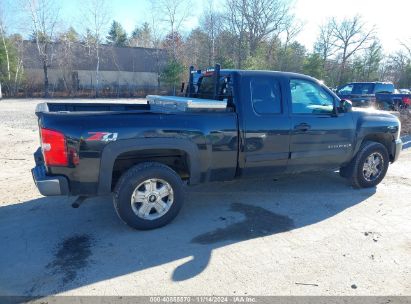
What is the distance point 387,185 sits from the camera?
5777 millimetres

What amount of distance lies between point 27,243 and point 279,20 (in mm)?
44219

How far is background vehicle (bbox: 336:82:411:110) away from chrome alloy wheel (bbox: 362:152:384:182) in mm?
12871

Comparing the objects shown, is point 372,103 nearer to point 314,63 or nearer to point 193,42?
point 314,63

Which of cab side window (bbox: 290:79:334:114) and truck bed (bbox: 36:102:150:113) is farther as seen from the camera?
cab side window (bbox: 290:79:334:114)

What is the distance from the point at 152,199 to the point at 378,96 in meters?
17.4

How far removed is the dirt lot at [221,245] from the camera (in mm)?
2871

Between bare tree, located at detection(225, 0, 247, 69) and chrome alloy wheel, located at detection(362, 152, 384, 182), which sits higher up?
bare tree, located at detection(225, 0, 247, 69)

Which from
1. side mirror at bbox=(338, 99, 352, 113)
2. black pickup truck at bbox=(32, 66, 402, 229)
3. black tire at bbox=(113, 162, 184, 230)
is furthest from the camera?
side mirror at bbox=(338, 99, 352, 113)

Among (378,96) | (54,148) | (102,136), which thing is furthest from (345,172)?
(378,96)

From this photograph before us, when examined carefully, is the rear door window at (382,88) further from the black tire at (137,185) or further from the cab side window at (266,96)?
the black tire at (137,185)

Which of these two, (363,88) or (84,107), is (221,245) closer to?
(84,107)

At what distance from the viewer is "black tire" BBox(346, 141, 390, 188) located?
530 centimetres

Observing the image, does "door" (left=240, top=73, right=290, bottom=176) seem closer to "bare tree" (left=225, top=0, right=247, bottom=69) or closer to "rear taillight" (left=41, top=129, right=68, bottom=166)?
"rear taillight" (left=41, top=129, right=68, bottom=166)

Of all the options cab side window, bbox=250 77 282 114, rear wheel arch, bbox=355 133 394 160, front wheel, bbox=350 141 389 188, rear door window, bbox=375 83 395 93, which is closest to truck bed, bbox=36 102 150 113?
cab side window, bbox=250 77 282 114
